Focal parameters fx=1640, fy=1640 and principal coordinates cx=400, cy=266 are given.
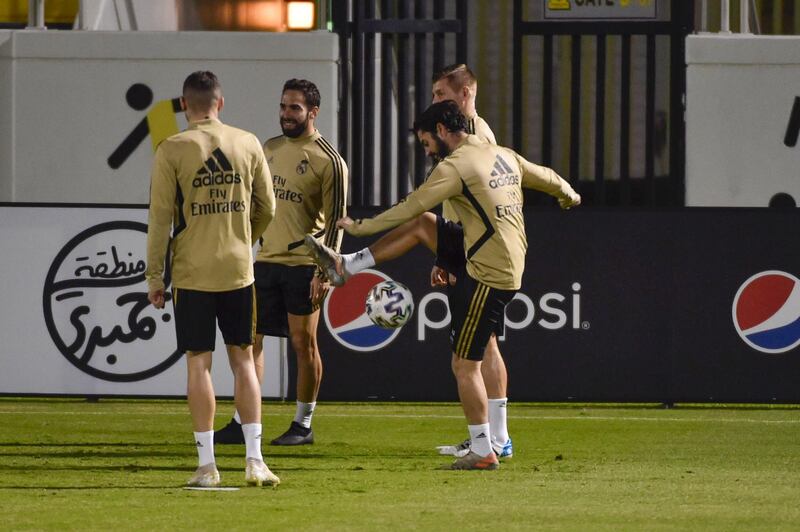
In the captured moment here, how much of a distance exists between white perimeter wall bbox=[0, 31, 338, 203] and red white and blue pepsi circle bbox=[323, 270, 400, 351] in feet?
11.0

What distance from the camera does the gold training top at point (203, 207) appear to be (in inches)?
283

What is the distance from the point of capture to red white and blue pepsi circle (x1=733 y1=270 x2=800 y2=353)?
36.9ft

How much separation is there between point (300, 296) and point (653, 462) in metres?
2.21

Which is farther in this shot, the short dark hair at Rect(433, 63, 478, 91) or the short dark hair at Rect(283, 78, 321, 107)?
the short dark hair at Rect(283, 78, 321, 107)

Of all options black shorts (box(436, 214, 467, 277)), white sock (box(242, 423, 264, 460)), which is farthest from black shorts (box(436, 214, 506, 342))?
white sock (box(242, 423, 264, 460))

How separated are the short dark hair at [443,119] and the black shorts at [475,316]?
75 centimetres

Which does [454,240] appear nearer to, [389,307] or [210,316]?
[389,307]

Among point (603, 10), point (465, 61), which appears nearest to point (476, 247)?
point (465, 61)

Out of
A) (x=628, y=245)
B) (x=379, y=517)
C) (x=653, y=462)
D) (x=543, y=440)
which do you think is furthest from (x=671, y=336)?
(x=379, y=517)

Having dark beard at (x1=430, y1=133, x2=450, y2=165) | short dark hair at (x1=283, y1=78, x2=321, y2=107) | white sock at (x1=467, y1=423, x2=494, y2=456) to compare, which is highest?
short dark hair at (x1=283, y1=78, x2=321, y2=107)

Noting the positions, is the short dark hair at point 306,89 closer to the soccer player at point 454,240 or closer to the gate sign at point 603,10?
the soccer player at point 454,240

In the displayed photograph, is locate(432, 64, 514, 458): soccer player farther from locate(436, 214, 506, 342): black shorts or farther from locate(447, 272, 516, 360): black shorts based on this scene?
locate(447, 272, 516, 360): black shorts

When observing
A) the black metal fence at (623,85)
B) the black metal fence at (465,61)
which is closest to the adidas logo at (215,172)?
the black metal fence at (465,61)

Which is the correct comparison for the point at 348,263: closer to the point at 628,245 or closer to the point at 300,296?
the point at 300,296
